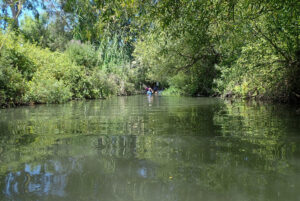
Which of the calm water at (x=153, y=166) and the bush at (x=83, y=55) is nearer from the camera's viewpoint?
the calm water at (x=153, y=166)

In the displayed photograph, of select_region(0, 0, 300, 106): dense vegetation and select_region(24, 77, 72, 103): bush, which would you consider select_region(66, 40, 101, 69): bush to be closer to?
select_region(0, 0, 300, 106): dense vegetation

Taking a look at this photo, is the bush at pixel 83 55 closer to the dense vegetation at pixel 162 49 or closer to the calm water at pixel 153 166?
the dense vegetation at pixel 162 49

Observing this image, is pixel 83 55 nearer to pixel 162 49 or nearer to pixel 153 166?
pixel 162 49

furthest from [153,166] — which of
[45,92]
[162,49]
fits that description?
[45,92]

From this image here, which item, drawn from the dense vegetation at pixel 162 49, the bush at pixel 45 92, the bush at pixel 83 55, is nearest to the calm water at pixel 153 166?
the dense vegetation at pixel 162 49

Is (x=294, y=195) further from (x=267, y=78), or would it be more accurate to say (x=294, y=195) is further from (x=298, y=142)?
(x=267, y=78)

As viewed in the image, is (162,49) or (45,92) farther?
(45,92)

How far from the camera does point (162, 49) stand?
12.0 meters

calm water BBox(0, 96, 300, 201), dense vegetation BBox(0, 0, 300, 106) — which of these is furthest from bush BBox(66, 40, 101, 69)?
calm water BBox(0, 96, 300, 201)

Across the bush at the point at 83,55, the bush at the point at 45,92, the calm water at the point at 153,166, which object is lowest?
the calm water at the point at 153,166

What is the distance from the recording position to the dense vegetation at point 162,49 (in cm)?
602

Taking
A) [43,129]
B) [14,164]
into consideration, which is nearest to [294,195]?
[14,164]

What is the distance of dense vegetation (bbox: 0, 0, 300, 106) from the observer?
6.02 m

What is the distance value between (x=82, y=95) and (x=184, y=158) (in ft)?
70.5
